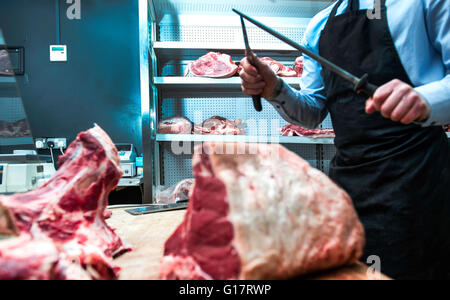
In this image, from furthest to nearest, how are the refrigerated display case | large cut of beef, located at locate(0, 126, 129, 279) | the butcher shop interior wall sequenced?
the butcher shop interior wall → the refrigerated display case → large cut of beef, located at locate(0, 126, 129, 279)

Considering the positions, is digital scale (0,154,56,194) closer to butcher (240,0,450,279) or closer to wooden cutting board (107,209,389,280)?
wooden cutting board (107,209,389,280)

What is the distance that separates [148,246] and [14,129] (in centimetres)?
73

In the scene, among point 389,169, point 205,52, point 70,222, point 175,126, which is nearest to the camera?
point 70,222

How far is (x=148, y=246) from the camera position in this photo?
996 mm

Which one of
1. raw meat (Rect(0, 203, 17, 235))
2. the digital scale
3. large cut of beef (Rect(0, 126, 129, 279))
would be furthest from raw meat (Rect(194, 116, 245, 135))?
raw meat (Rect(0, 203, 17, 235))

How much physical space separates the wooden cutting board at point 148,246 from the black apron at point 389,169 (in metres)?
0.58

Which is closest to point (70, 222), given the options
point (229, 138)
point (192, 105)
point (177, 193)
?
point (177, 193)

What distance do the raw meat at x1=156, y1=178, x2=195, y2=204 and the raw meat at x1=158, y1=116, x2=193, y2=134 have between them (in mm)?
468

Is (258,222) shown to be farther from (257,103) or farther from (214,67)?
(214,67)

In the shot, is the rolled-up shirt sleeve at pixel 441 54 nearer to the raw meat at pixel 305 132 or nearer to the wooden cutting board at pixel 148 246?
the wooden cutting board at pixel 148 246

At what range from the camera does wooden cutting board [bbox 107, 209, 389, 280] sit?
2.31 feet

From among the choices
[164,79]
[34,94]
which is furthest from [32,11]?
[164,79]

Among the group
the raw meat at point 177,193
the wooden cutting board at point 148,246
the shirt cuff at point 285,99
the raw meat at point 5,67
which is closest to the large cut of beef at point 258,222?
the wooden cutting board at point 148,246

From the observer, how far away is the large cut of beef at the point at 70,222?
1.73 feet
